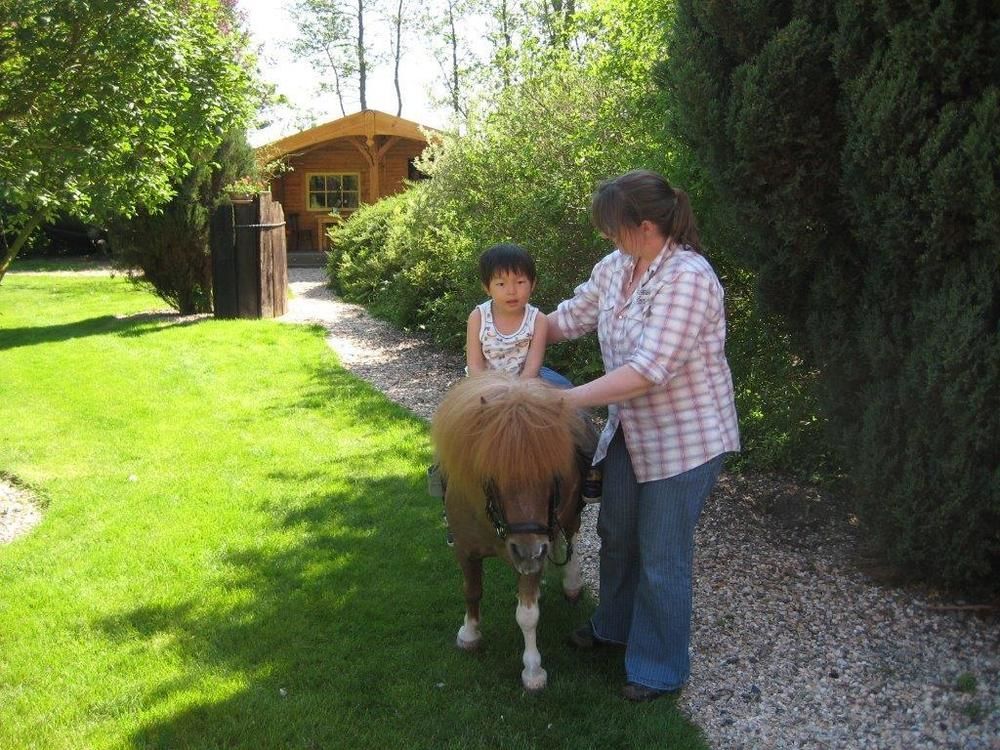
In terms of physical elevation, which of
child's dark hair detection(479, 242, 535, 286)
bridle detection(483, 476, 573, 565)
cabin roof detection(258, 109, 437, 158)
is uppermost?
cabin roof detection(258, 109, 437, 158)

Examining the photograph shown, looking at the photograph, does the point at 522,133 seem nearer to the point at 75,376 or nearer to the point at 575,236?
the point at 575,236

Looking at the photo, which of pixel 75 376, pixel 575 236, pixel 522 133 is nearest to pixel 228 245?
pixel 75 376

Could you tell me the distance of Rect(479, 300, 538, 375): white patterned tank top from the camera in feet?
11.9

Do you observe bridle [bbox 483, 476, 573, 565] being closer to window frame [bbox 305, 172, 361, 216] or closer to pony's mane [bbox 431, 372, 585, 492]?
pony's mane [bbox 431, 372, 585, 492]

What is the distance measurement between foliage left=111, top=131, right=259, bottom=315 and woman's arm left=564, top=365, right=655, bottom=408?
35.5 ft

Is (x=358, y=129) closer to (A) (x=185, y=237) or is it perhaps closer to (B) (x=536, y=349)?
(A) (x=185, y=237)

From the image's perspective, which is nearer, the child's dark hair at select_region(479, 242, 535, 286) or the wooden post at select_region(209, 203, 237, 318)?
the child's dark hair at select_region(479, 242, 535, 286)

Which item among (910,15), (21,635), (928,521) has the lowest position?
(21,635)

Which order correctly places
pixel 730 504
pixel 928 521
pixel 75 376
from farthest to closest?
1. pixel 75 376
2. pixel 730 504
3. pixel 928 521

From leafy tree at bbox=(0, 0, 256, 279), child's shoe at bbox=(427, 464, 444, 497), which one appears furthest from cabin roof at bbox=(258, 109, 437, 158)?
child's shoe at bbox=(427, 464, 444, 497)

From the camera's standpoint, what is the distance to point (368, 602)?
14.1 feet

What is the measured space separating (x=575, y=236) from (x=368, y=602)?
391 centimetres

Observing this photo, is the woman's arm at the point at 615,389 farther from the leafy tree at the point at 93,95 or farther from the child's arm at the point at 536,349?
the leafy tree at the point at 93,95

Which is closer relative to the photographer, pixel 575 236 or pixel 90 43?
pixel 90 43
